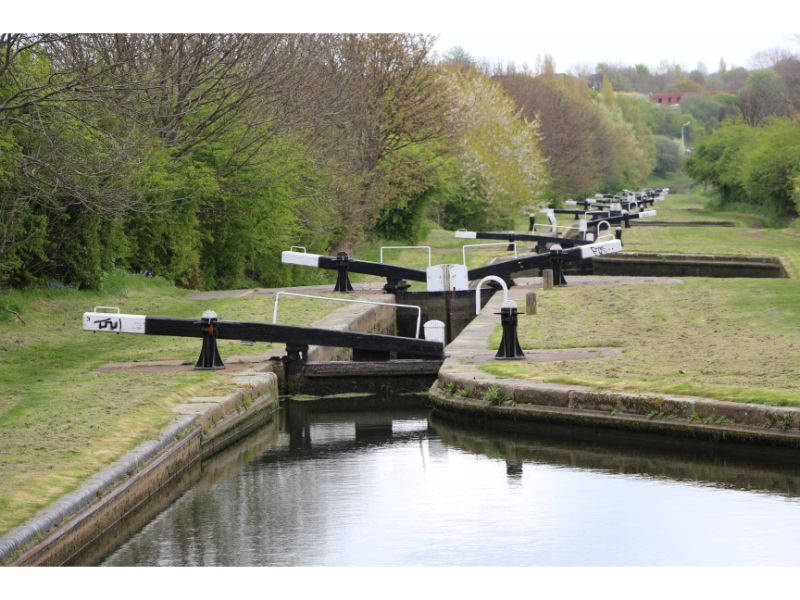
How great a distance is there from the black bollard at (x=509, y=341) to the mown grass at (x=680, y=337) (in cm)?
46

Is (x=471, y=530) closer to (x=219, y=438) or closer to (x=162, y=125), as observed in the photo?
(x=219, y=438)

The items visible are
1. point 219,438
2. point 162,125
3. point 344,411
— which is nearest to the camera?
point 219,438

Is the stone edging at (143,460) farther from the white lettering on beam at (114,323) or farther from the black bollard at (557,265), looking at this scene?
the black bollard at (557,265)

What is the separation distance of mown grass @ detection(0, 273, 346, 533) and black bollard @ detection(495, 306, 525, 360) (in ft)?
10.9

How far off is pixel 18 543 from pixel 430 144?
36742mm

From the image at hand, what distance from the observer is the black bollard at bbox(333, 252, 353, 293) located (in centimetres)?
2572

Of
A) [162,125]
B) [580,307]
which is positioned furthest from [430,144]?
[580,307]

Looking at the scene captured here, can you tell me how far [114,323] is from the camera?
15.9m

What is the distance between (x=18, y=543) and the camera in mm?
8555

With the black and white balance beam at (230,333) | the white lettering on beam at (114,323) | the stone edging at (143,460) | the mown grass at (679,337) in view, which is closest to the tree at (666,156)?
the mown grass at (679,337)

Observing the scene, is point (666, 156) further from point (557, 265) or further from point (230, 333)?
point (230, 333)

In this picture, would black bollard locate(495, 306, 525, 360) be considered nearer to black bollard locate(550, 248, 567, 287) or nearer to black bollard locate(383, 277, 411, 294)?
black bollard locate(383, 277, 411, 294)

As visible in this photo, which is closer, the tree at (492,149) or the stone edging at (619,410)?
the stone edging at (619,410)

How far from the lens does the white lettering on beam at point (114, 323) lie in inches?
621
